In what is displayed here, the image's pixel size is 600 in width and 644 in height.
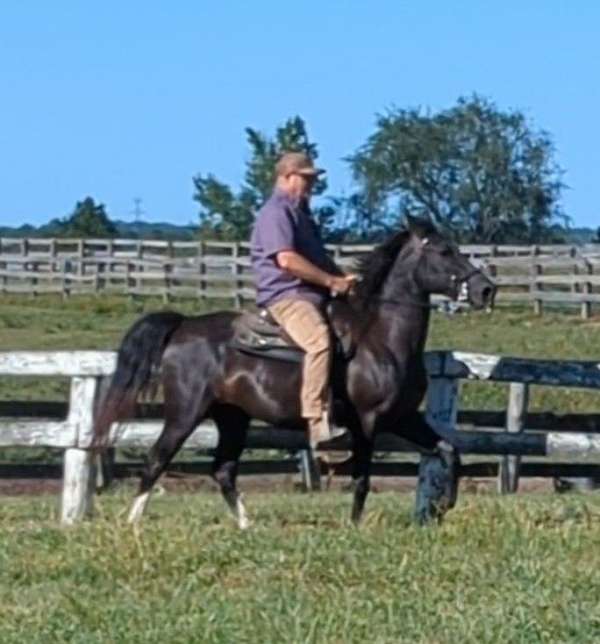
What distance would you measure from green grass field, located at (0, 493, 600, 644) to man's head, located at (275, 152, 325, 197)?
6.92 feet

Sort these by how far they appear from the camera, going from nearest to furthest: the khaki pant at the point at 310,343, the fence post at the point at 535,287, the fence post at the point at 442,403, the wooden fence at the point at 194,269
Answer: the khaki pant at the point at 310,343, the fence post at the point at 442,403, the fence post at the point at 535,287, the wooden fence at the point at 194,269

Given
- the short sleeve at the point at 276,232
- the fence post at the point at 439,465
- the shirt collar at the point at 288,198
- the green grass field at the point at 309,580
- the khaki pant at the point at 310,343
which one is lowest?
the green grass field at the point at 309,580

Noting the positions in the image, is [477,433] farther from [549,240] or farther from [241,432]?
[549,240]

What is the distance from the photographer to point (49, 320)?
40281mm

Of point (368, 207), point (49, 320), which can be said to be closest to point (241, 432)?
point (49, 320)

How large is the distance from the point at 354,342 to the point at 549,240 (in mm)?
64321

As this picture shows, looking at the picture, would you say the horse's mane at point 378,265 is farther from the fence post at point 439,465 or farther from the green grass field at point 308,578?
the green grass field at point 308,578

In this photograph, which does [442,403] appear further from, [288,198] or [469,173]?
[469,173]

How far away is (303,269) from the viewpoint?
42.1 ft

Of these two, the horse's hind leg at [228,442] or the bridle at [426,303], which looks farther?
the horse's hind leg at [228,442]

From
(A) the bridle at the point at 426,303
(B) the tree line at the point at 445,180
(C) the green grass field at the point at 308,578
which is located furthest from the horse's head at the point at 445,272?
(B) the tree line at the point at 445,180

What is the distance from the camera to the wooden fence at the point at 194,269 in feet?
145

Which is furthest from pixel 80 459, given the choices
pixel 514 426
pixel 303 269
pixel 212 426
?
pixel 514 426

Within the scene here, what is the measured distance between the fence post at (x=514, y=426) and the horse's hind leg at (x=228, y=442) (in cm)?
505
